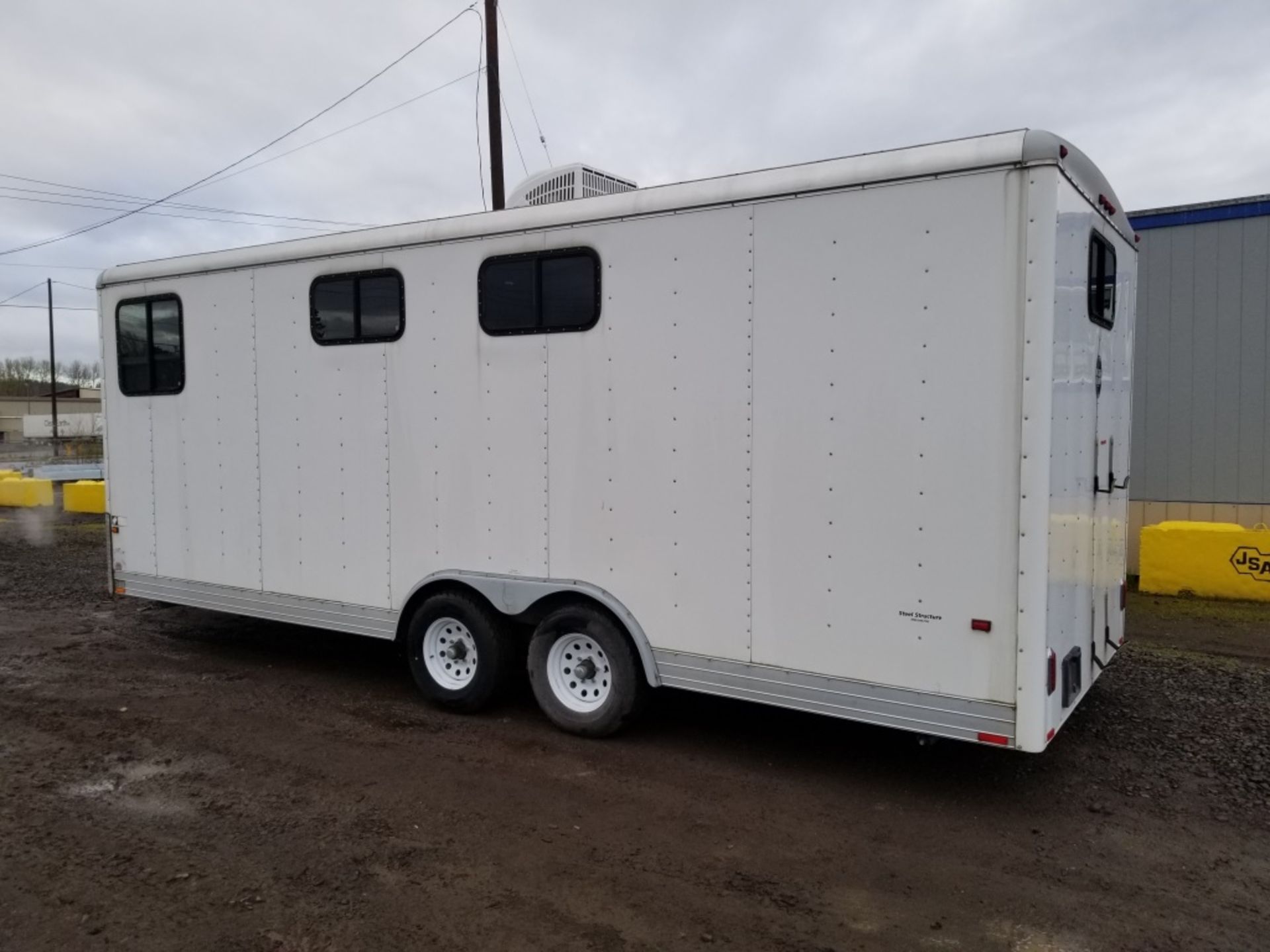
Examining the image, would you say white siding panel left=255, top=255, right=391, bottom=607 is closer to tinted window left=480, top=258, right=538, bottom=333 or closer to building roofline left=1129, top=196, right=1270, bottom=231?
tinted window left=480, top=258, right=538, bottom=333

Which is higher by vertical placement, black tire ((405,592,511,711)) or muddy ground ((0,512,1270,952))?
black tire ((405,592,511,711))

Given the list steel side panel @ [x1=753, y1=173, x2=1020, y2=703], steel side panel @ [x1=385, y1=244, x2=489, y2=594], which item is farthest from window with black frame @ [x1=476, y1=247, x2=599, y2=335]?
steel side panel @ [x1=753, y1=173, x2=1020, y2=703]

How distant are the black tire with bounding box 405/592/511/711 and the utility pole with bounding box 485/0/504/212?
27.7 feet

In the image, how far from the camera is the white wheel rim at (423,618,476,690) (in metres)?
5.74

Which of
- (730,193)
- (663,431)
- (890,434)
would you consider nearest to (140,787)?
(663,431)

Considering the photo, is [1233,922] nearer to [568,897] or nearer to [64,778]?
[568,897]

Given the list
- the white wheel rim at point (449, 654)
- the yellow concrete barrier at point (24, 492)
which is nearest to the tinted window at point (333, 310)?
the white wheel rim at point (449, 654)

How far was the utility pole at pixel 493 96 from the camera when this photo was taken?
1270cm

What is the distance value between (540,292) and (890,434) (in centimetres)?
221

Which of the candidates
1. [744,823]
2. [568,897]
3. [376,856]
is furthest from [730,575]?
[376,856]

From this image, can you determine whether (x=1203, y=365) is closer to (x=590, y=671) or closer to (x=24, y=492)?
(x=590, y=671)

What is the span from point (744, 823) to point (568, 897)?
1021 millimetres

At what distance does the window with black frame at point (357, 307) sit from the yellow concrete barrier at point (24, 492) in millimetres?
16238

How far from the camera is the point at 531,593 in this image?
17.4 feet
